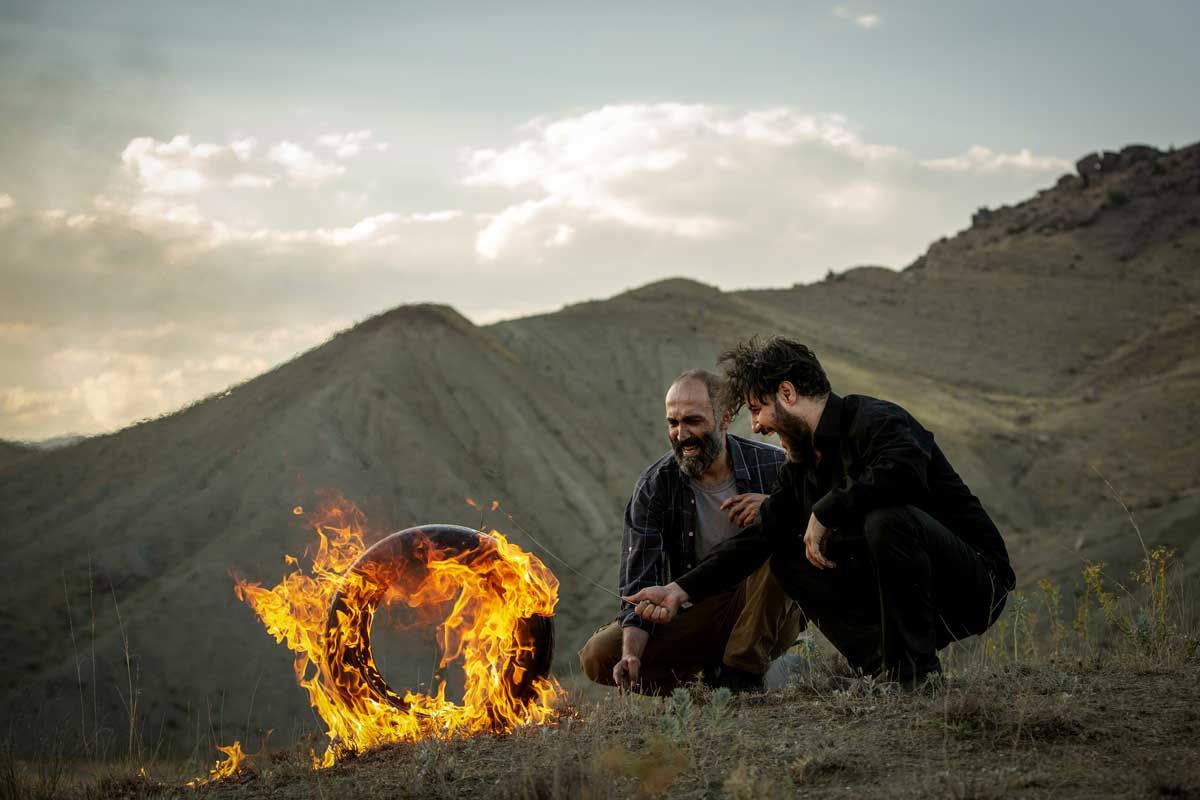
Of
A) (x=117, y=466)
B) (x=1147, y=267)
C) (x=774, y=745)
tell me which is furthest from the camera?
(x=1147, y=267)

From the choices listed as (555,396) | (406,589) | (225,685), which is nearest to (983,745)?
(406,589)

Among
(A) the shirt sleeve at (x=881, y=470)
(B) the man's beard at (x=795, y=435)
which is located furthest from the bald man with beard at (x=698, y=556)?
(A) the shirt sleeve at (x=881, y=470)

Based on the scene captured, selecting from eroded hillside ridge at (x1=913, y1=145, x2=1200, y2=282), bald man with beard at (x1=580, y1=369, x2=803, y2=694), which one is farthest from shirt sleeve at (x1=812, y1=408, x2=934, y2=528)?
eroded hillside ridge at (x1=913, y1=145, x2=1200, y2=282)

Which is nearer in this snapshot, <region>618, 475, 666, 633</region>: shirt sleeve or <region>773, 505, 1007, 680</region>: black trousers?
<region>773, 505, 1007, 680</region>: black trousers

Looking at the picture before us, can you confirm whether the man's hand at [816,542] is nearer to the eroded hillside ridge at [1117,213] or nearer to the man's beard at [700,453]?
the man's beard at [700,453]

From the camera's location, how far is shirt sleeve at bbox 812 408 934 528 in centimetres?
414

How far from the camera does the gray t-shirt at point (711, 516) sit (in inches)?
223

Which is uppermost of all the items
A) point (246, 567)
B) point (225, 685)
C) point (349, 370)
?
point (349, 370)

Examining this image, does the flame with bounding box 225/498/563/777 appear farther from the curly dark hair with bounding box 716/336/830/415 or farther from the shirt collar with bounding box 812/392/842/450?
the shirt collar with bounding box 812/392/842/450

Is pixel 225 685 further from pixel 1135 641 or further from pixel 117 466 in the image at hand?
pixel 1135 641

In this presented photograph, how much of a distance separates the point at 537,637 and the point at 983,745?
7.23 ft

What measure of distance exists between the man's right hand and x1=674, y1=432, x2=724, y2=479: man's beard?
107 cm

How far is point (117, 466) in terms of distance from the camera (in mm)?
23328

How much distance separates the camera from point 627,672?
5043 mm
